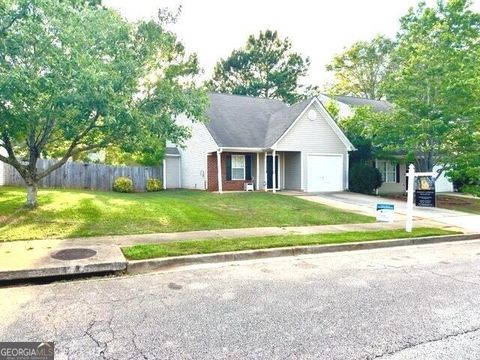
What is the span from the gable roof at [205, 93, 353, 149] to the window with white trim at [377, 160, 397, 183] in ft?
12.7

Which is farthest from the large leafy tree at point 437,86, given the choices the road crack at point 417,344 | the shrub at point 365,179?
the road crack at point 417,344

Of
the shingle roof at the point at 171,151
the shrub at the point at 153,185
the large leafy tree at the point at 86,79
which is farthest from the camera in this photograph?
the shingle roof at the point at 171,151

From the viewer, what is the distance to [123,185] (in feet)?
64.4

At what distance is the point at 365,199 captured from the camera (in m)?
18.5

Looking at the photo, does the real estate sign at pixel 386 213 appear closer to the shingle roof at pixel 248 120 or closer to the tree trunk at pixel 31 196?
the shingle roof at pixel 248 120

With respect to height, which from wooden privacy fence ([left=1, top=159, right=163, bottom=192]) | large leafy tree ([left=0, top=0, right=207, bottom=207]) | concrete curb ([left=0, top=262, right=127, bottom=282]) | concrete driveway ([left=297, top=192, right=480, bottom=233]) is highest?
large leafy tree ([left=0, top=0, right=207, bottom=207])

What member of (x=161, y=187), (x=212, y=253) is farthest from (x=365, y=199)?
(x=212, y=253)

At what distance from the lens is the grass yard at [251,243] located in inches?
275

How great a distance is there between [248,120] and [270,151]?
341cm

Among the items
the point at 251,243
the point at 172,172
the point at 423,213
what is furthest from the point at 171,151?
the point at 251,243

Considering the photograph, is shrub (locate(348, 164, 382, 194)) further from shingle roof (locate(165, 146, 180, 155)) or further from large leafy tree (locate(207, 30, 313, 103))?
large leafy tree (locate(207, 30, 313, 103))

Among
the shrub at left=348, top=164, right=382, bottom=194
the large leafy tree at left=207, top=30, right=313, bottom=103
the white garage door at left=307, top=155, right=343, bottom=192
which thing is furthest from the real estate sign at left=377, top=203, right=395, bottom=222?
the large leafy tree at left=207, top=30, right=313, bottom=103

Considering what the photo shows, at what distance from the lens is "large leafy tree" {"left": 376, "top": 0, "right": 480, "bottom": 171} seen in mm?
16797

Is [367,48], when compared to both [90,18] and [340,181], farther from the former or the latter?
[90,18]
